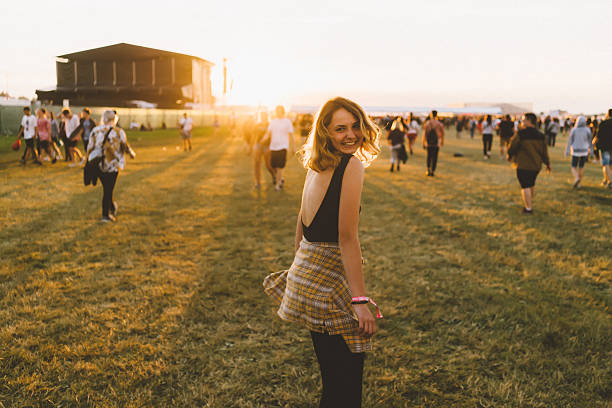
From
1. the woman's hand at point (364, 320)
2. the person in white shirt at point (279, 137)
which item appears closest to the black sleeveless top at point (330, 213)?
the woman's hand at point (364, 320)

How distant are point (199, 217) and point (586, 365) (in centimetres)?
670

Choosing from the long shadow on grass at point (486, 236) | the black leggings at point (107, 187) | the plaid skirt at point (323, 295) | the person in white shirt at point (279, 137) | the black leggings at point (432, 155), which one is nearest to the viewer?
the plaid skirt at point (323, 295)

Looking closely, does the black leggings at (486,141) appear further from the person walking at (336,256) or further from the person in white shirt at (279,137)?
the person walking at (336,256)

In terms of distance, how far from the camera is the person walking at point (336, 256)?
192cm

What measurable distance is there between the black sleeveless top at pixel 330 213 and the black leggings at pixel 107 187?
6.59 metres

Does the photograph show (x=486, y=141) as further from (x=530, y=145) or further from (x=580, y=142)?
(x=530, y=145)

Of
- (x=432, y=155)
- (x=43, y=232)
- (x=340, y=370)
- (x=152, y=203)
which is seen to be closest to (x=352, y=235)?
(x=340, y=370)

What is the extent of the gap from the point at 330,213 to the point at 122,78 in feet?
221

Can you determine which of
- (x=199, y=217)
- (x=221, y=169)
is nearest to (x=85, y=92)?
(x=221, y=169)

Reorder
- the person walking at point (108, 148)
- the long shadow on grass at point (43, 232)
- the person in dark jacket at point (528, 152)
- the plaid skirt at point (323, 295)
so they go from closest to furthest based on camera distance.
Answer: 1. the plaid skirt at point (323, 295)
2. the long shadow on grass at point (43, 232)
3. the person walking at point (108, 148)
4. the person in dark jacket at point (528, 152)

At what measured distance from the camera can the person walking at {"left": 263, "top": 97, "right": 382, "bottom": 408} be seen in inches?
75.8

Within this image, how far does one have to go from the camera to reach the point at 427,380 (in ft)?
11.0

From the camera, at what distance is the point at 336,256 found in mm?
2033

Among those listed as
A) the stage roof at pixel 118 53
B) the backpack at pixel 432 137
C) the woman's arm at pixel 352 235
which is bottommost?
the woman's arm at pixel 352 235
